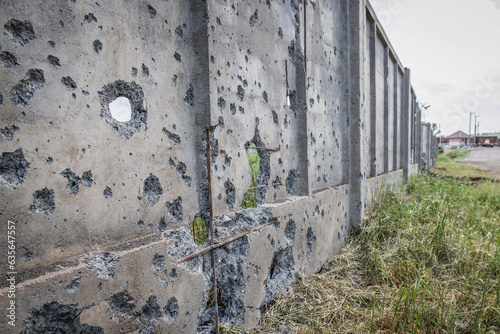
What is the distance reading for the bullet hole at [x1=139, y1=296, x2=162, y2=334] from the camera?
4.57ft

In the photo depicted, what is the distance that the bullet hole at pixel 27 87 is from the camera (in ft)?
3.40

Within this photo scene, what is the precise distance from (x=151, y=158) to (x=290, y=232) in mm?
1448

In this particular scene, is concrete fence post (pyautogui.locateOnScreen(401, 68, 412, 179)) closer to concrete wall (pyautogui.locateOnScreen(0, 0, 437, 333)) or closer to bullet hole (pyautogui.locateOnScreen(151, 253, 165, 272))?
concrete wall (pyautogui.locateOnScreen(0, 0, 437, 333))

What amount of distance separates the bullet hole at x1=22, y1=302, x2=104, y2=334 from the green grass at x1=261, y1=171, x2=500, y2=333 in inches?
50.3

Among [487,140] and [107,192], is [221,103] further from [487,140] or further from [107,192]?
[487,140]

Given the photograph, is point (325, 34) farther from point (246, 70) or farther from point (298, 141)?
point (246, 70)

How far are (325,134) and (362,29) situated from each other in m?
1.76

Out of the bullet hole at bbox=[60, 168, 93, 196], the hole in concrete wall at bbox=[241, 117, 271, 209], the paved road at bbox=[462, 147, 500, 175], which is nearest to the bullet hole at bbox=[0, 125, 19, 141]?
the bullet hole at bbox=[60, 168, 93, 196]

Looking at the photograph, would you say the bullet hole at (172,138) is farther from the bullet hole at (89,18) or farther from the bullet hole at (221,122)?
the bullet hole at (89,18)

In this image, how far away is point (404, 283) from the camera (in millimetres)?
2594

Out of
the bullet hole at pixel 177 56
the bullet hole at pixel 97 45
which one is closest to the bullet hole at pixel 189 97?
the bullet hole at pixel 177 56

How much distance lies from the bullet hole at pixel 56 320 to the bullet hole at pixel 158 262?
1.09 feet

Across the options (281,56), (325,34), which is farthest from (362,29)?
(281,56)

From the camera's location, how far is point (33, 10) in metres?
1.08
